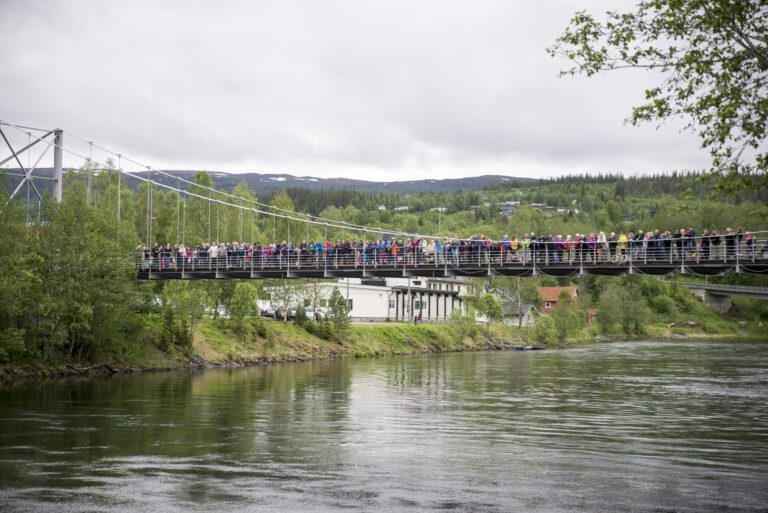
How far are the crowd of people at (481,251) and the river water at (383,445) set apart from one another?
249 inches

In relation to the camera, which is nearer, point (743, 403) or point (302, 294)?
point (743, 403)

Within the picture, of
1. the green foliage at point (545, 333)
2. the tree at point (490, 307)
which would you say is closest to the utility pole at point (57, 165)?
the tree at point (490, 307)

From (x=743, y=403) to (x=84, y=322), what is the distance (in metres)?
31.9

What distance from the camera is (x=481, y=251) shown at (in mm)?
45062

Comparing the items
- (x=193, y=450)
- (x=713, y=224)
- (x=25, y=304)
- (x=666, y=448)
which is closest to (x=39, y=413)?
(x=193, y=450)

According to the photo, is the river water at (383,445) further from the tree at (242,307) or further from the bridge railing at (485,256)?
the tree at (242,307)

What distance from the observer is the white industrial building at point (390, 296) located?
255 feet

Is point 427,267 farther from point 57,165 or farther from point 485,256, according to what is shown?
point 57,165

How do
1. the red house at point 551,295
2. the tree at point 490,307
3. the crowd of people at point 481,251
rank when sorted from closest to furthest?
the crowd of people at point 481,251
the tree at point 490,307
the red house at point 551,295

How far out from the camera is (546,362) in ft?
215

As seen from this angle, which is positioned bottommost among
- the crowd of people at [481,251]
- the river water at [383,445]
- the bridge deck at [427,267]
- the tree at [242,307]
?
the river water at [383,445]

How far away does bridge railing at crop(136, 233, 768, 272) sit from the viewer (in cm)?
3925

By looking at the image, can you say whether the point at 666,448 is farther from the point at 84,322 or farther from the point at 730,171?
the point at 84,322

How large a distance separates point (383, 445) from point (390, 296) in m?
74.1
